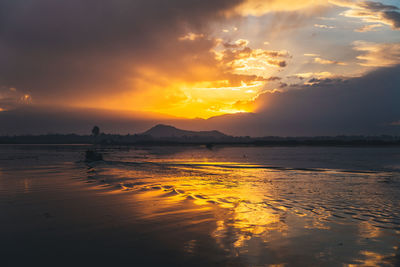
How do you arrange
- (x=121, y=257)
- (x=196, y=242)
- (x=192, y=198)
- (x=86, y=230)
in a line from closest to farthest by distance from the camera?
(x=121, y=257), (x=196, y=242), (x=86, y=230), (x=192, y=198)

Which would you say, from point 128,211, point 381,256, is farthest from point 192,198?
point 381,256

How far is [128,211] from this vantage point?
13.4m

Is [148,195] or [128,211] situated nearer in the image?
[128,211]

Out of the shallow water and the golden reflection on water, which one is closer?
the shallow water

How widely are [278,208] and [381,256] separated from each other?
604 centimetres

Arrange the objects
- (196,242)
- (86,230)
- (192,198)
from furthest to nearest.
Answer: (192,198) → (86,230) → (196,242)

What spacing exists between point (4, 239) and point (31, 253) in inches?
73.8

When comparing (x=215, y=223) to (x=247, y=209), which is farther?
(x=247, y=209)

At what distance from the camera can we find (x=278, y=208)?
1407 cm

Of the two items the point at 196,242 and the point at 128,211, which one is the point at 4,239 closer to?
the point at 128,211

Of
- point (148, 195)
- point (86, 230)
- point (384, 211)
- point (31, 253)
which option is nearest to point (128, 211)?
point (86, 230)

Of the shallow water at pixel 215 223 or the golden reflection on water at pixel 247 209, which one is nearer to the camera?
the shallow water at pixel 215 223

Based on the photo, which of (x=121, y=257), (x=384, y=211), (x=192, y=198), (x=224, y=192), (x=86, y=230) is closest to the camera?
(x=121, y=257)

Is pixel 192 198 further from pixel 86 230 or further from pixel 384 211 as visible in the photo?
pixel 384 211
